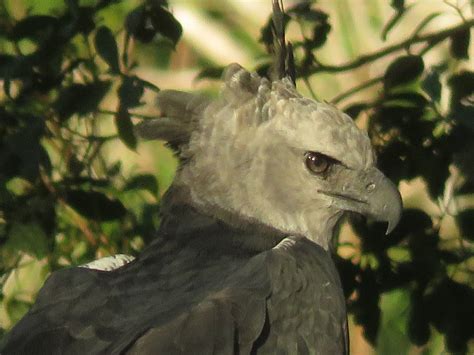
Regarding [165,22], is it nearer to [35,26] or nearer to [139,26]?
[139,26]

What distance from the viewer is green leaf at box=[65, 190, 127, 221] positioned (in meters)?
4.59

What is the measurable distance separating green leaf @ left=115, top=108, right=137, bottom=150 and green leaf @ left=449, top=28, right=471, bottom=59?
3.14 feet

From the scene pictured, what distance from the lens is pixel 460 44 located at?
4.49 metres

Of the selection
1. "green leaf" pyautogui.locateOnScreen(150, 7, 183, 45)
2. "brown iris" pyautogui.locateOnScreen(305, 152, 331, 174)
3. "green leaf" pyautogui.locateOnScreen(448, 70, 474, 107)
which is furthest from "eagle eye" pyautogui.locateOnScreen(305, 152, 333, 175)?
"green leaf" pyautogui.locateOnScreen(150, 7, 183, 45)

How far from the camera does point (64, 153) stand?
15.5 feet

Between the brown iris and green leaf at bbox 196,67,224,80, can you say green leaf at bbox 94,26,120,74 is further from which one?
the brown iris

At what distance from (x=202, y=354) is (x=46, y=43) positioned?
1264 mm

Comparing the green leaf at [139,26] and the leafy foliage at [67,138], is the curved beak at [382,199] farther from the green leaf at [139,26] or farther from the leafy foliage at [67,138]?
the green leaf at [139,26]

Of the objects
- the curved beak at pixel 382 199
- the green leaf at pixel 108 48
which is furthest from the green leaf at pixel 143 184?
the curved beak at pixel 382 199

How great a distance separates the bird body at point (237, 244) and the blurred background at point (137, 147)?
272mm

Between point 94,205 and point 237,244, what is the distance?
2.57ft

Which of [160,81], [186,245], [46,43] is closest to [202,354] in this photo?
[186,245]

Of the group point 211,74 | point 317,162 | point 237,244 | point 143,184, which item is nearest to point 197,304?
point 237,244

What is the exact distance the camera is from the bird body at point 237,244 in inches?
138
